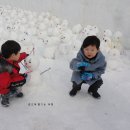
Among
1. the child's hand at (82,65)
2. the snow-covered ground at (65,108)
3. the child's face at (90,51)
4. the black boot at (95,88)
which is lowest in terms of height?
the snow-covered ground at (65,108)

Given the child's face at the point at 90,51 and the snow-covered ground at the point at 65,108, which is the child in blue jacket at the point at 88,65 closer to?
the child's face at the point at 90,51

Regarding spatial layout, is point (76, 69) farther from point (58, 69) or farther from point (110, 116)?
point (58, 69)

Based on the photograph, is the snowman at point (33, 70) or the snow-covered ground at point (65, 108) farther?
the snowman at point (33, 70)

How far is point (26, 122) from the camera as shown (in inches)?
108

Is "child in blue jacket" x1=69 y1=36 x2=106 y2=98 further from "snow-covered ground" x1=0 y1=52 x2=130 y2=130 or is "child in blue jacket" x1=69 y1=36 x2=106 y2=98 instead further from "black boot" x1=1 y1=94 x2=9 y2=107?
"black boot" x1=1 y1=94 x2=9 y2=107

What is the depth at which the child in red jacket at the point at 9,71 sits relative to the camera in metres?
2.76

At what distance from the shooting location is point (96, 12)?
16.6 feet

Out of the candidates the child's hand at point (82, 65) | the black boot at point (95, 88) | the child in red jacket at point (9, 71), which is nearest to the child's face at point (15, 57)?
the child in red jacket at point (9, 71)

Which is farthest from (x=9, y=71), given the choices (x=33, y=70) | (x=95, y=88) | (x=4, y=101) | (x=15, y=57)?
(x=95, y=88)

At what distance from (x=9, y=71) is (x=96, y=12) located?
2.70 metres

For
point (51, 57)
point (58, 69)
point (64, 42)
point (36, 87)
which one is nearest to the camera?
point (36, 87)

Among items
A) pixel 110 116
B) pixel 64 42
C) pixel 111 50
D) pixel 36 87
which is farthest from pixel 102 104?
pixel 64 42

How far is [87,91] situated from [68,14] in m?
2.69

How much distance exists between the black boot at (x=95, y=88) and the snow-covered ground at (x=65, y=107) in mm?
51
